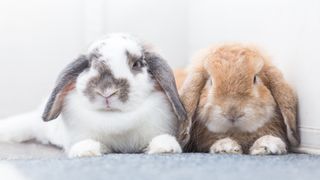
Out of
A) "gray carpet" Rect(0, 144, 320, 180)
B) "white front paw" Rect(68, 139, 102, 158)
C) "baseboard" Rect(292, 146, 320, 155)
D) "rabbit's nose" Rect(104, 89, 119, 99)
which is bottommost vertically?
"baseboard" Rect(292, 146, 320, 155)

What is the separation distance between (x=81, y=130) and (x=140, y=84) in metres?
0.22

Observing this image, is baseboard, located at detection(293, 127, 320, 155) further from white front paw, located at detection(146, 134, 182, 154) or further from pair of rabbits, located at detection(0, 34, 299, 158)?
white front paw, located at detection(146, 134, 182, 154)

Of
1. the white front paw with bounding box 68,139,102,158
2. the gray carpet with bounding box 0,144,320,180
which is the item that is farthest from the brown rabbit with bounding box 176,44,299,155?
the white front paw with bounding box 68,139,102,158

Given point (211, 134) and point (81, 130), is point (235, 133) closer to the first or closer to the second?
point (211, 134)

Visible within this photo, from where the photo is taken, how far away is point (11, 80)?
249 centimetres

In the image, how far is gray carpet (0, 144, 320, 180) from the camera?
121 centimetres

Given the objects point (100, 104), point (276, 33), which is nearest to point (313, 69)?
point (276, 33)

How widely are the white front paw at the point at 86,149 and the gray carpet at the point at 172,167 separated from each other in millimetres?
100

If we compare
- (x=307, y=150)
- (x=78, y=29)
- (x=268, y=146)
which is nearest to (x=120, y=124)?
(x=268, y=146)

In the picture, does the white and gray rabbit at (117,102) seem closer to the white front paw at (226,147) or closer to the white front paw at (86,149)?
the white front paw at (86,149)

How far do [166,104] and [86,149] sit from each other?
0.89 ft

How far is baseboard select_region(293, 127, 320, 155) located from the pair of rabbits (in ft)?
0.11

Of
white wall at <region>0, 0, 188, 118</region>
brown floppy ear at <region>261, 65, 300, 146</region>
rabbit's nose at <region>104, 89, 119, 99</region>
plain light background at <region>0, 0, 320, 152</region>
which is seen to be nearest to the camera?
rabbit's nose at <region>104, 89, 119, 99</region>

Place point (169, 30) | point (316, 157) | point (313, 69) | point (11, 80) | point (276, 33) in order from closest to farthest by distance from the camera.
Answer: point (316, 157), point (313, 69), point (276, 33), point (11, 80), point (169, 30)
